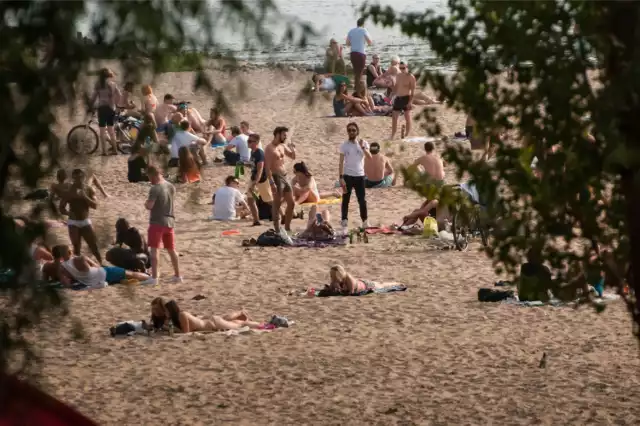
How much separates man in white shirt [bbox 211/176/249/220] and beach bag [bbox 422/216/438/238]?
3.01 m

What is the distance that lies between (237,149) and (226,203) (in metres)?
4.49

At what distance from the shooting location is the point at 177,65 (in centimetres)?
521

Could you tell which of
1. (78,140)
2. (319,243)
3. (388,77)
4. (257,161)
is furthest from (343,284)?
(388,77)

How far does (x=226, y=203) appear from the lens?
20031 millimetres

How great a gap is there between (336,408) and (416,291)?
5.01 metres

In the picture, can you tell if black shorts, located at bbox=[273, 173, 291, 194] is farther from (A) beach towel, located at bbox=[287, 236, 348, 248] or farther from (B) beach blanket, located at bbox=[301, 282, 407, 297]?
(B) beach blanket, located at bbox=[301, 282, 407, 297]

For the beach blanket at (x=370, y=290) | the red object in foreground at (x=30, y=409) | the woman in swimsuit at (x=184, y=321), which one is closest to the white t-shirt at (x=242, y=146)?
the beach blanket at (x=370, y=290)

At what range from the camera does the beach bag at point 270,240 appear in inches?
711

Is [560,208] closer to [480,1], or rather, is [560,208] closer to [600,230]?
[600,230]

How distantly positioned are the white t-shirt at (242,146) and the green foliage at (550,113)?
17173mm

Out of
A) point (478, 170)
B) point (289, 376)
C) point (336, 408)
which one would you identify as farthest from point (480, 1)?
point (289, 376)

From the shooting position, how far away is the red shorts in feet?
50.2

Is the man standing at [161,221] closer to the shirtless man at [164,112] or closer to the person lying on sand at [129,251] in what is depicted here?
the person lying on sand at [129,251]

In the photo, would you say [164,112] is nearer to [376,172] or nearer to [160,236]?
[376,172]
